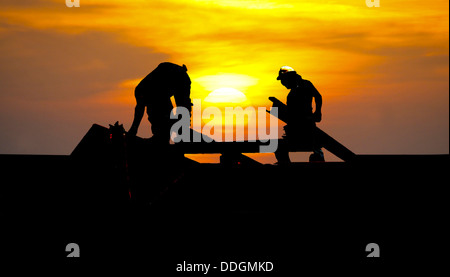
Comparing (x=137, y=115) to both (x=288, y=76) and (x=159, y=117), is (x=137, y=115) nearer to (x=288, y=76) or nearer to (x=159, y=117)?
(x=159, y=117)

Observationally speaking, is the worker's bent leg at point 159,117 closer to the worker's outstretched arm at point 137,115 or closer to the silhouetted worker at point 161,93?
the silhouetted worker at point 161,93

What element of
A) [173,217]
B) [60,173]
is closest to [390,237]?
[173,217]

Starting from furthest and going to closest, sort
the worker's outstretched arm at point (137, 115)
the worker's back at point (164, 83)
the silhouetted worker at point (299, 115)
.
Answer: the worker's back at point (164, 83) → the worker's outstretched arm at point (137, 115) → the silhouetted worker at point (299, 115)

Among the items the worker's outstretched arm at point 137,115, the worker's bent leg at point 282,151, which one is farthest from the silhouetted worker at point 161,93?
the worker's bent leg at point 282,151

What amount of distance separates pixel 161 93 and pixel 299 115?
8.37ft

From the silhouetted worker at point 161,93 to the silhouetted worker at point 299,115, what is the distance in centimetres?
182

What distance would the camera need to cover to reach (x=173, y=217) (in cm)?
1214

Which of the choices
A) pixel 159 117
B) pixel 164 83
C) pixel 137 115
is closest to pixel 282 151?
pixel 159 117

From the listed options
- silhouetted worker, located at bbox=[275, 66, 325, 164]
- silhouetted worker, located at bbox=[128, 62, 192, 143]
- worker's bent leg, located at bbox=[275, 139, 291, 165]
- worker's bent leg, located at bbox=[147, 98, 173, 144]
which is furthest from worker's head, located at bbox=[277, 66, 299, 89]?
worker's bent leg, located at bbox=[147, 98, 173, 144]

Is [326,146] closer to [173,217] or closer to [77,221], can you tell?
[173,217]

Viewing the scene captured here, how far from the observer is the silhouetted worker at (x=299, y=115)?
46.3 ft

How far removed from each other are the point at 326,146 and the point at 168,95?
3035mm

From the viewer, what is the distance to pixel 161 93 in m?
14.9

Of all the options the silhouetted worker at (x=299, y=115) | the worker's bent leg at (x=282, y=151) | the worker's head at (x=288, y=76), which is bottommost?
the worker's bent leg at (x=282, y=151)
